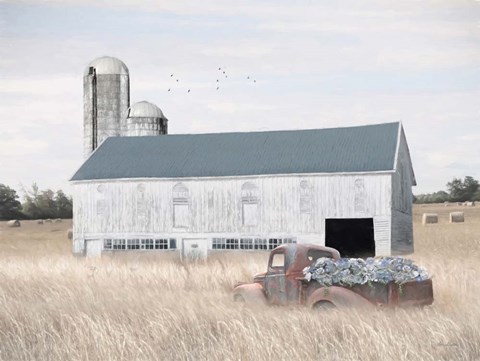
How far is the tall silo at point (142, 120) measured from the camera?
48562 millimetres

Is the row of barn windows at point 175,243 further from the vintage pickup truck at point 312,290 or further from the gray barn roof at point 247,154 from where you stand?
the vintage pickup truck at point 312,290

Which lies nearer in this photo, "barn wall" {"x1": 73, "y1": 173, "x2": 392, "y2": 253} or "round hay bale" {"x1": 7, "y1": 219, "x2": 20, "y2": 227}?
"barn wall" {"x1": 73, "y1": 173, "x2": 392, "y2": 253}

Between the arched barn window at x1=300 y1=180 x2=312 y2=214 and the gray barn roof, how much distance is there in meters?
0.63

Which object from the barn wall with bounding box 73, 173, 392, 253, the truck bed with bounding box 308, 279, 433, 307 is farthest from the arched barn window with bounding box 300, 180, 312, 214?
the truck bed with bounding box 308, 279, 433, 307

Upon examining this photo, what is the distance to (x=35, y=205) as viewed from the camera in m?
82.1

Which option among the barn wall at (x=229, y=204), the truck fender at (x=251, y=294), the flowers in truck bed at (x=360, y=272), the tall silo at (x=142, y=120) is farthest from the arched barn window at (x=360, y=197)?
the flowers in truck bed at (x=360, y=272)

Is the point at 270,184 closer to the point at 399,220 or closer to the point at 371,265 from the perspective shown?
the point at 399,220

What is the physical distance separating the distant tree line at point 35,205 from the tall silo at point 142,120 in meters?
33.9

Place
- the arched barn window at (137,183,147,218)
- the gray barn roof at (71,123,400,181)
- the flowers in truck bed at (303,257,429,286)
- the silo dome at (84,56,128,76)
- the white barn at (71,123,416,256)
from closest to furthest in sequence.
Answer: the flowers in truck bed at (303,257,429,286), the white barn at (71,123,416,256), the gray barn roof at (71,123,400,181), the arched barn window at (137,183,147,218), the silo dome at (84,56,128,76)

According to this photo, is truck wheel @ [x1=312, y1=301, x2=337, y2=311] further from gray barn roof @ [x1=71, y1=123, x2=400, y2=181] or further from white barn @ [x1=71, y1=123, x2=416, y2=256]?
gray barn roof @ [x1=71, y1=123, x2=400, y2=181]

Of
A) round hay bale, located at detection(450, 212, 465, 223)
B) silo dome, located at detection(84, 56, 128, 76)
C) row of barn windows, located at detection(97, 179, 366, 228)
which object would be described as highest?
silo dome, located at detection(84, 56, 128, 76)

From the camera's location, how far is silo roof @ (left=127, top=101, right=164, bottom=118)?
4872 centimetres

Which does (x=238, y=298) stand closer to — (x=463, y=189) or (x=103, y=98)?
(x=103, y=98)

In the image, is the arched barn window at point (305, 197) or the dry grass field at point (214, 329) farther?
the arched barn window at point (305, 197)
